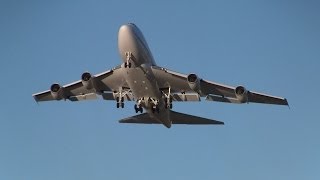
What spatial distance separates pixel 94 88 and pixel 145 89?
4254 mm

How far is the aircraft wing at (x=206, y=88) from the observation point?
3925 cm

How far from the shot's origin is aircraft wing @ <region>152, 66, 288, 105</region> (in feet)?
129

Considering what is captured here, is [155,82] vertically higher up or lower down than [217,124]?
higher up

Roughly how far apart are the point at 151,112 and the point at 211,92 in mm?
4529

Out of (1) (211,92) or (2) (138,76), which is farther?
(1) (211,92)

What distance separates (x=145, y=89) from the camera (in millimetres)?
38188

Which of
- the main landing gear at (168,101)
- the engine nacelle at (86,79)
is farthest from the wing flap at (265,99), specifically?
the engine nacelle at (86,79)

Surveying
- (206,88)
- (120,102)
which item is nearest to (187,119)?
(206,88)

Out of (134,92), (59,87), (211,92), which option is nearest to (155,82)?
(134,92)

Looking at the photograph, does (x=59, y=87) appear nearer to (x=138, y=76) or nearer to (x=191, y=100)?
(x=138, y=76)

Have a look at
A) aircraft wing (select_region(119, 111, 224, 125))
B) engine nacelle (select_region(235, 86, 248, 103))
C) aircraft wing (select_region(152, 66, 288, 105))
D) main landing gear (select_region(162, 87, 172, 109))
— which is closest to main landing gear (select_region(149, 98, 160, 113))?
main landing gear (select_region(162, 87, 172, 109))

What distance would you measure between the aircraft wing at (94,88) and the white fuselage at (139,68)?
143 cm

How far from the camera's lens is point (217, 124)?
40531mm

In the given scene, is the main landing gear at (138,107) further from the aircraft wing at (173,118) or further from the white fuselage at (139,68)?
A: the aircraft wing at (173,118)
